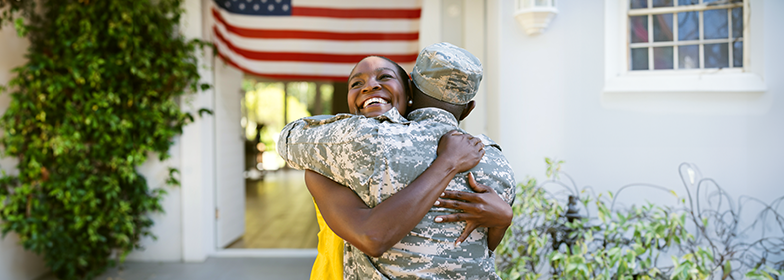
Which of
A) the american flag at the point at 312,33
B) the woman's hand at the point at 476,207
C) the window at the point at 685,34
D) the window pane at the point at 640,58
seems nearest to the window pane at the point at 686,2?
the window at the point at 685,34

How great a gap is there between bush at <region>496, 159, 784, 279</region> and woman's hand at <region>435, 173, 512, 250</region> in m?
1.31

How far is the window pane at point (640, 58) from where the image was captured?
8.48 ft

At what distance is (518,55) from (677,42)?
35.2 inches

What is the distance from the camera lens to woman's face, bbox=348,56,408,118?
106 centimetres

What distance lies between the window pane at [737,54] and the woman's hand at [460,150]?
232 centimetres

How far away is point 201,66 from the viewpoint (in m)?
3.39

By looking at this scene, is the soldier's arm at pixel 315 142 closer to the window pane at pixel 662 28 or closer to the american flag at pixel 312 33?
the window pane at pixel 662 28

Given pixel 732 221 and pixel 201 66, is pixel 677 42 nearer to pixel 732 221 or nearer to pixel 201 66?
pixel 732 221

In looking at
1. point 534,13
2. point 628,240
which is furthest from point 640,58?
point 628,240

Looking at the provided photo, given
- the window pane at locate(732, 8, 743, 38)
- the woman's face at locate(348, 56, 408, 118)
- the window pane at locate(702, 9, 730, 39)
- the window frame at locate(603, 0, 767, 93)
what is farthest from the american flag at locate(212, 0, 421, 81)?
the woman's face at locate(348, 56, 408, 118)

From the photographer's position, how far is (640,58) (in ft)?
8.49

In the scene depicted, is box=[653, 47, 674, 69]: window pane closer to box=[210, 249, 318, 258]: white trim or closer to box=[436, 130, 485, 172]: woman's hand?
box=[436, 130, 485, 172]: woman's hand

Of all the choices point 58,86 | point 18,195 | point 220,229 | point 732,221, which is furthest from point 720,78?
point 18,195

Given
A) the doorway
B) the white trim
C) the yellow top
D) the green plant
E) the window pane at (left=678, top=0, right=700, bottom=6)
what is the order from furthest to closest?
the doorway → the white trim → the green plant → the window pane at (left=678, top=0, right=700, bottom=6) → the yellow top
